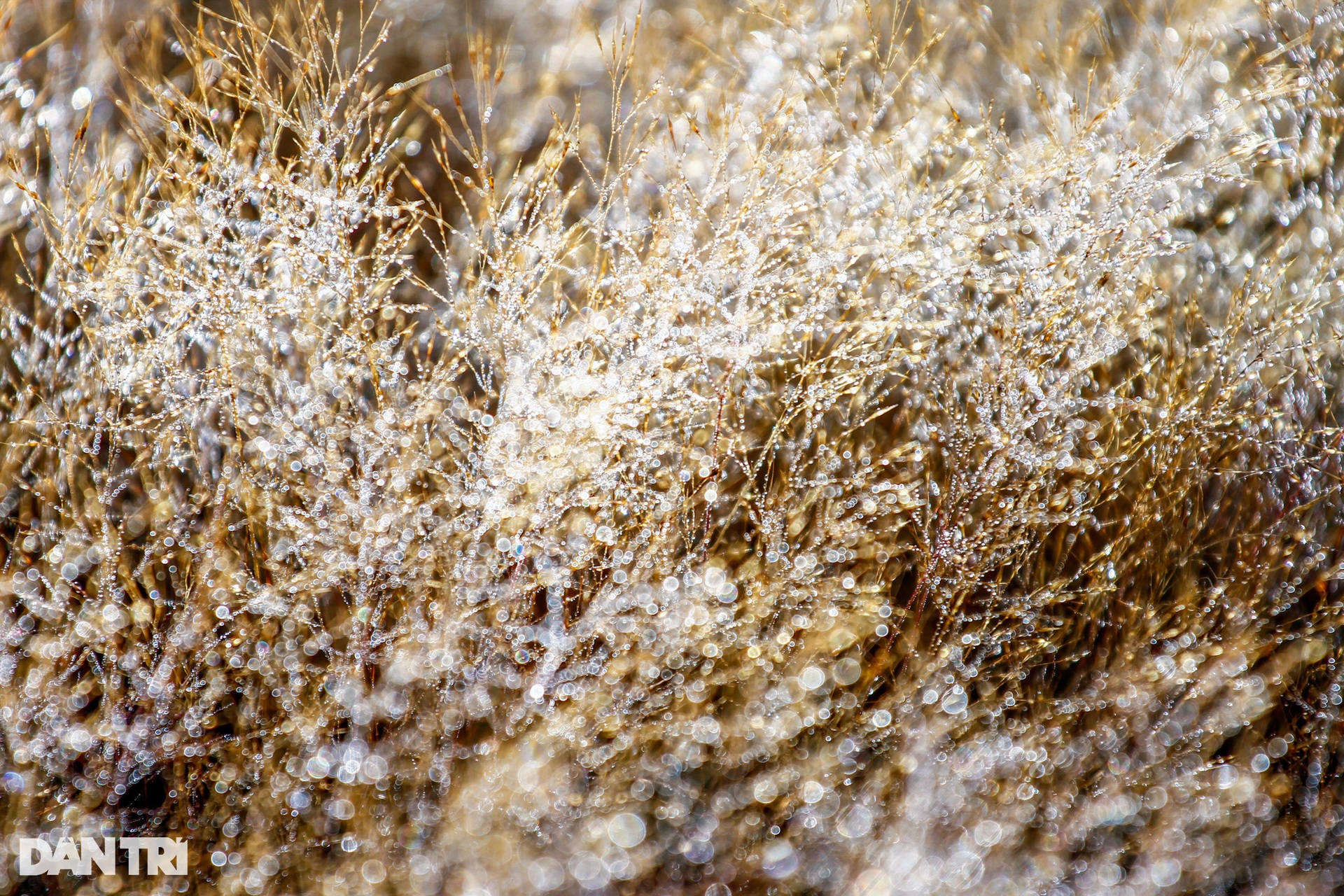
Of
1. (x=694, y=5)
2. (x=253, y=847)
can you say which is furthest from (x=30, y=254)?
(x=694, y=5)

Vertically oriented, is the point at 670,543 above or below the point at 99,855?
above

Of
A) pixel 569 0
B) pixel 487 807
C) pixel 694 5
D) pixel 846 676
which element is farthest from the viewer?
pixel 569 0

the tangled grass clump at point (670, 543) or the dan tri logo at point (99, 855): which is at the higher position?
the tangled grass clump at point (670, 543)

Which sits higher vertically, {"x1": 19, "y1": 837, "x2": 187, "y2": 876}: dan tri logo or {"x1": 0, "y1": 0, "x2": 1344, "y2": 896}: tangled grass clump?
{"x1": 0, "y1": 0, "x2": 1344, "y2": 896}: tangled grass clump

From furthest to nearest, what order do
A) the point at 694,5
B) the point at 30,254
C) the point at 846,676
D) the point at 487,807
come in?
1. the point at 694,5
2. the point at 30,254
3. the point at 846,676
4. the point at 487,807

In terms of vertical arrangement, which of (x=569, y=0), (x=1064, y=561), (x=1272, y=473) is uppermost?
(x=569, y=0)

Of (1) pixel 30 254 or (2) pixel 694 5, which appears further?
(2) pixel 694 5

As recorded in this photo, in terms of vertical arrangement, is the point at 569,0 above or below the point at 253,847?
above

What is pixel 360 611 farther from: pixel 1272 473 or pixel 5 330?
pixel 1272 473
